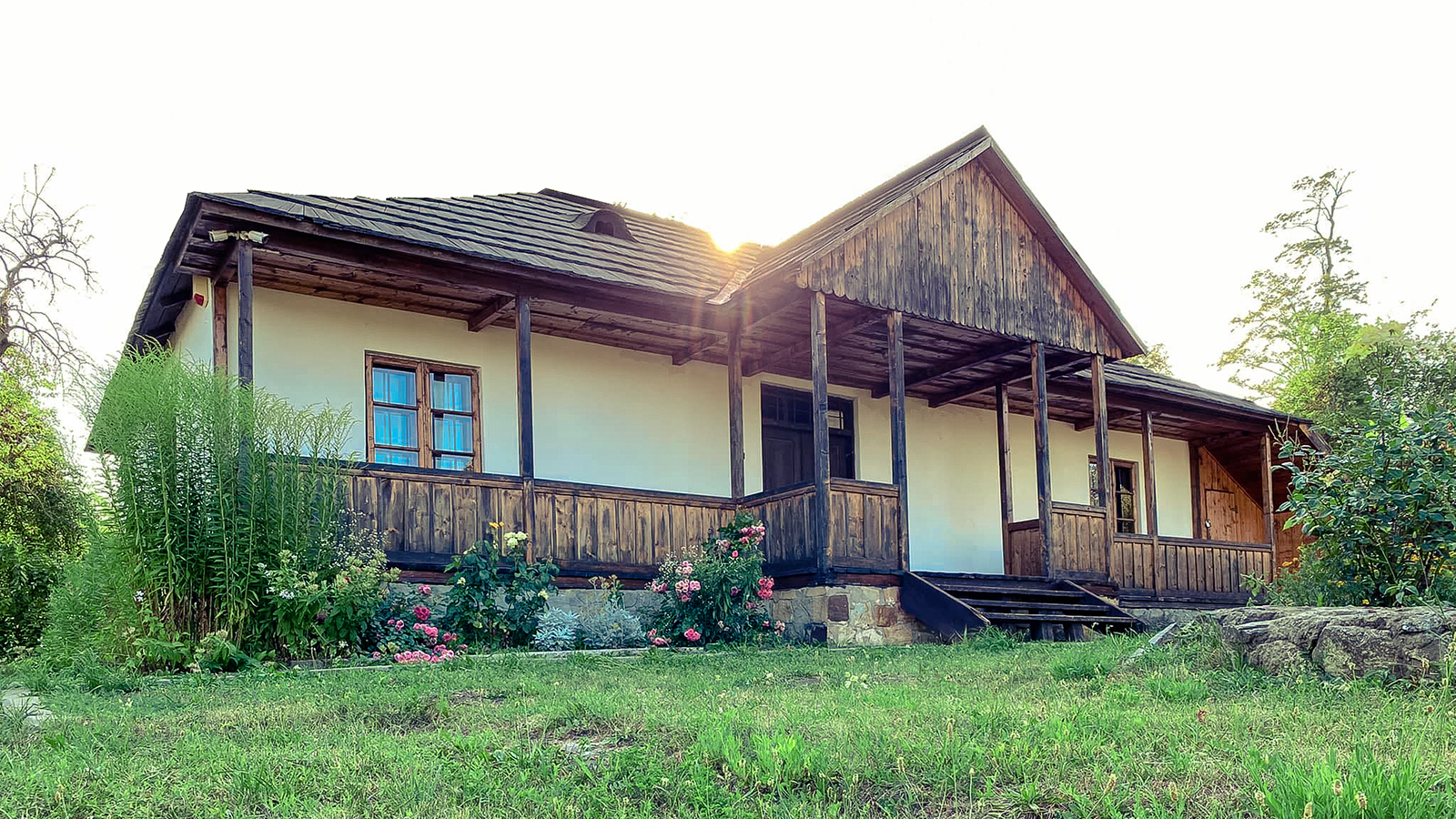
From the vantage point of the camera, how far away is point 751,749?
4.52 m

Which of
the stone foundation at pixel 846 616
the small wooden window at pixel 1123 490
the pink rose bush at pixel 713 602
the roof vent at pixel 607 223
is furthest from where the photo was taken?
the small wooden window at pixel 1123 490

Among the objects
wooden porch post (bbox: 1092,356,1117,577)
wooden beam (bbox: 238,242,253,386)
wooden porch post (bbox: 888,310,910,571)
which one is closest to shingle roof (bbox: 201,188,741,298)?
wooden beam (bbox: 238,242,253,386)

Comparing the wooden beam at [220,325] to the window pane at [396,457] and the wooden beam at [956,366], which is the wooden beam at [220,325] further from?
the wooden beam at [956,366]

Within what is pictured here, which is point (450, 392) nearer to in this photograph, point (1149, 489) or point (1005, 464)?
point (1005, 464)

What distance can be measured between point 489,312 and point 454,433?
4.69 feet

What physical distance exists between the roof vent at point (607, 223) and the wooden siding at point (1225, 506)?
12449 mm

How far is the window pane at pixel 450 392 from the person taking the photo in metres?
12.9

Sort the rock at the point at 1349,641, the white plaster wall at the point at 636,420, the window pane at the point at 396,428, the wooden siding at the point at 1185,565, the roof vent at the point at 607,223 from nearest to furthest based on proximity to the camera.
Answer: the rock at the point at 1349,641
the white plaster wall at the point at 636,420
the window pane at the point at 396,428
the roof vent at the point at 607,223
the wooden siding at the point at 1185,565

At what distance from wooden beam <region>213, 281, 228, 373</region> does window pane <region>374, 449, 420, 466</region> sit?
1.77 metres

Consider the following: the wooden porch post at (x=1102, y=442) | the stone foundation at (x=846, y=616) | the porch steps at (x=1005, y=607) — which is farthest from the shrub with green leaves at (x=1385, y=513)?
the wooden porch post at (x=1102, y=442)

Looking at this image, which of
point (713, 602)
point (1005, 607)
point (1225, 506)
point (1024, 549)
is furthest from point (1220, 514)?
point (713, 602)

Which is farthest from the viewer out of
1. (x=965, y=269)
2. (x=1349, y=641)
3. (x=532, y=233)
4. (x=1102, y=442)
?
(x=1102, y=442)

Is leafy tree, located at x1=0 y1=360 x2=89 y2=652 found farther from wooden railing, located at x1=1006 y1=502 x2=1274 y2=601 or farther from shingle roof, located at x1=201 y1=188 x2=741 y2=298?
wooden railing, located at x1=1006 y1=502 x2=1274 y2=601

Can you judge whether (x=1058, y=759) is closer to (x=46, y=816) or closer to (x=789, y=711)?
(x=789, y=711)
